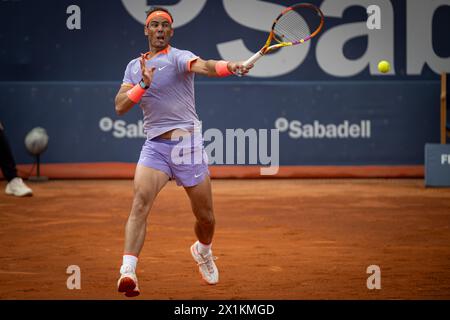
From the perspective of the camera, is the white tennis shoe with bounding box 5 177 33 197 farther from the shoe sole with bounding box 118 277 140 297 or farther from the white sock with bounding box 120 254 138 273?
the shoe sole with bounding box 118 277 140 297

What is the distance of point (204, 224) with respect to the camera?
217 inches

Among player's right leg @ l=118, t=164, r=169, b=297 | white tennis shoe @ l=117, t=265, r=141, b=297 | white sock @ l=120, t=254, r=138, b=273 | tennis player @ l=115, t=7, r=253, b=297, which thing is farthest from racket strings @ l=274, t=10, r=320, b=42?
white tennis shoe @ l=117, t=265, r=141, b=297

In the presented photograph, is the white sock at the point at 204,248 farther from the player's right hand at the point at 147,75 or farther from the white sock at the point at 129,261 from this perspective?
the player's right hand at the point at 147,75

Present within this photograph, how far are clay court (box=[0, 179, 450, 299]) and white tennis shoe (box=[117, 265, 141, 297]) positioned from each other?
0.37 meters

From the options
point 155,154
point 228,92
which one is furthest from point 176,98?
point 228,92

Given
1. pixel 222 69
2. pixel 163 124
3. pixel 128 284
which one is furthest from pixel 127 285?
pixel 222 69

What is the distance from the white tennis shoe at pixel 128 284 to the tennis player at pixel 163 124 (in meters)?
0.17

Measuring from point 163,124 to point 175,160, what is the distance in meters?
0.25

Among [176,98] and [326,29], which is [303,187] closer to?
[326,29]

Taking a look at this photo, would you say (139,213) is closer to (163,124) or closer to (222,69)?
(163,124)

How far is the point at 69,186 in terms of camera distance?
1200 centimetres

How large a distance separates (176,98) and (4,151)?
18.2 ft

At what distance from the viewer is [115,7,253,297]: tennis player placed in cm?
511

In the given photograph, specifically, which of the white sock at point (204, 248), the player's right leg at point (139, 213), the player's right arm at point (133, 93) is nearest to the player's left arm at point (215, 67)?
the player's right arm at point (133, 93)
